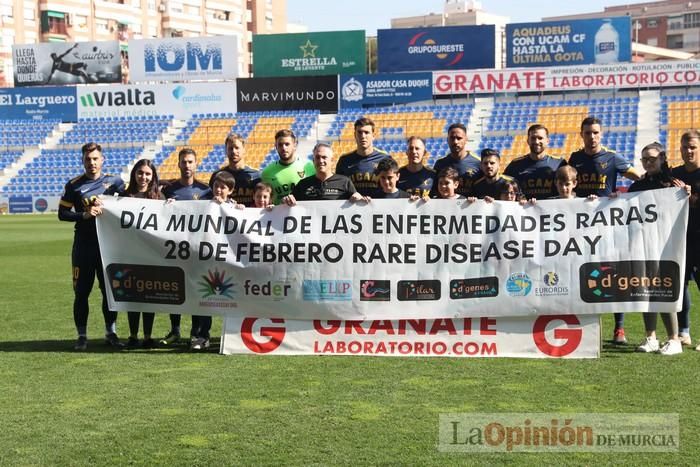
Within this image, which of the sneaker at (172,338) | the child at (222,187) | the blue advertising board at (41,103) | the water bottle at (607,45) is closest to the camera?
the child at (222,187)

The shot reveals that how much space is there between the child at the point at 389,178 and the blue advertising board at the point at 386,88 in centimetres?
3309

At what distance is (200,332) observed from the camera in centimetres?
802

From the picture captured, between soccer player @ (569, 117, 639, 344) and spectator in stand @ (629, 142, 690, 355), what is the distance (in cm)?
25

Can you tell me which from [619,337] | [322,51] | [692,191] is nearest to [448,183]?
[692,191]

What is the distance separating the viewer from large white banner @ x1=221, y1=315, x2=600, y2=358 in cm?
730

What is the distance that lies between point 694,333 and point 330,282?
3792mm

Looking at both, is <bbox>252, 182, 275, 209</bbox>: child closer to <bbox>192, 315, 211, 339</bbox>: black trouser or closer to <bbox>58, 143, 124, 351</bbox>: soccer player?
<bbox>192, 315, 211, 339</bbox>: black trouser

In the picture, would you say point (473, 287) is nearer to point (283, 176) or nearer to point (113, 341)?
point (283, 176)

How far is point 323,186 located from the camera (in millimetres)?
7703

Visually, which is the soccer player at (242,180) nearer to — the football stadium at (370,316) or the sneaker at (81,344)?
the football stadium at (370,316)

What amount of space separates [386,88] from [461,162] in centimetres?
3291

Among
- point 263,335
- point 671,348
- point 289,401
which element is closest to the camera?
point 289,401

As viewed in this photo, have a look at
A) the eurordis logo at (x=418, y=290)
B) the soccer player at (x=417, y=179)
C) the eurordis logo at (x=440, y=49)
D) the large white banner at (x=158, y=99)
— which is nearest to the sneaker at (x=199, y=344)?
the eurordis logo at (x=418, y=290)

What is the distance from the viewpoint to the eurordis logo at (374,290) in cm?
750
